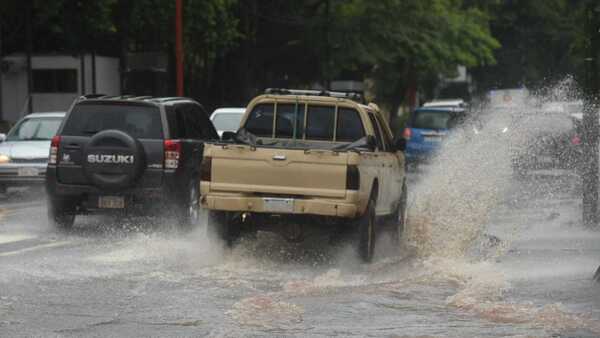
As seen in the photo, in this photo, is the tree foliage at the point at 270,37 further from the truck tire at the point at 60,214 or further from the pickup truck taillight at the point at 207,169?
the pickup truck taillight at the point at 207,169

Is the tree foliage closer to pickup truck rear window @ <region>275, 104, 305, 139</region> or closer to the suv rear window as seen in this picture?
the suv rear window

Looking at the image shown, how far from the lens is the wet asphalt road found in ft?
33.0

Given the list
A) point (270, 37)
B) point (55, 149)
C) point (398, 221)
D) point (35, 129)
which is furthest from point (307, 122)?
point (270, 37)

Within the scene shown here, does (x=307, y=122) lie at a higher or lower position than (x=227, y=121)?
higher

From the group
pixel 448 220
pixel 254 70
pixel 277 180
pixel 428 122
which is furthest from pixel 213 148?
pixel 254 70

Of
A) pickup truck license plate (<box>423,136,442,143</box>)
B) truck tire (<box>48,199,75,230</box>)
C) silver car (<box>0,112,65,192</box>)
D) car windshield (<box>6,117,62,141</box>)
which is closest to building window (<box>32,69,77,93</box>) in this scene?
pickup truck license plate (<box>423,136,442,143</box>)

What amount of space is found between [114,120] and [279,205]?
14.8 ft

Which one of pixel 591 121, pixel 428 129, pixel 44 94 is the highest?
pixel 591 121

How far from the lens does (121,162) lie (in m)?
17.0

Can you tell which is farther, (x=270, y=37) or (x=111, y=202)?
(x=270, y=37)

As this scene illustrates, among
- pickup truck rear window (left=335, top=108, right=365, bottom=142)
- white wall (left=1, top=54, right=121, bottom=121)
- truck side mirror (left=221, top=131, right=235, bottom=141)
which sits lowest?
white wall (left=1, top=54, right=121, bottom=121)

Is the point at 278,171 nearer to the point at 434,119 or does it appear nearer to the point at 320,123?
the point at 320,123

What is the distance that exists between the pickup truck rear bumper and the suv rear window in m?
3.70

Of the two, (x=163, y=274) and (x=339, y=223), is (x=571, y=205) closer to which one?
(x=339, y=223)
